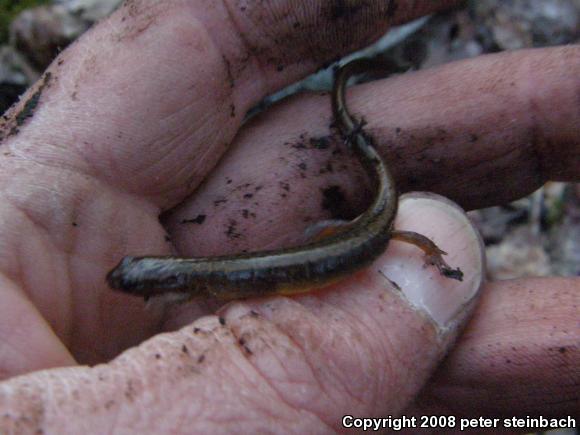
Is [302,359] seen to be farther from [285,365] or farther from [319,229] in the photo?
[319,229]

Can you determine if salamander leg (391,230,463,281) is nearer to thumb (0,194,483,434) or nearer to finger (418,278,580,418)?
thumb (0,194,483,434)

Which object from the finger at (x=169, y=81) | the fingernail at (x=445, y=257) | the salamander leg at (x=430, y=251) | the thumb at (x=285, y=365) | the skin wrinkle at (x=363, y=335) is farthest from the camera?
the finger at (x=169, y=81)

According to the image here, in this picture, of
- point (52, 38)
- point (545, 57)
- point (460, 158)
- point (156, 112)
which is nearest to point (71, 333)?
point (156, 112)

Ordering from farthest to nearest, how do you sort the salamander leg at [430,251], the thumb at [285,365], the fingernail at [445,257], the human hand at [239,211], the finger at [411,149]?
1. the finger at [411,149]
2. the salamander leg at [430,251]
3. the fingernail at [445,257]
4. the human hand at [239,211]
5. the thumb at [285,365]

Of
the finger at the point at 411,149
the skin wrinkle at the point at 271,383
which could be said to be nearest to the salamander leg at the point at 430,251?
the finger at the point at 411,149

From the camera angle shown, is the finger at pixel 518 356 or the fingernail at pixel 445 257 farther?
the finger at pixel 518 356

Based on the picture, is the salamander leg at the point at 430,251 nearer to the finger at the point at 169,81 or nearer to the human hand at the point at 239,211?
the human hand at the point at 239,211

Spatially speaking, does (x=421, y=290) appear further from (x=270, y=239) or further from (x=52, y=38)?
(x=52, y=38)
